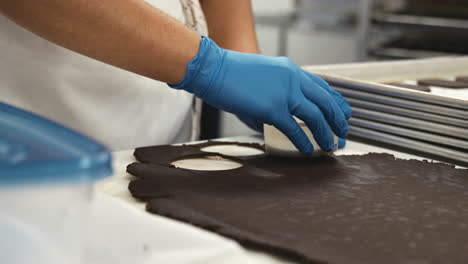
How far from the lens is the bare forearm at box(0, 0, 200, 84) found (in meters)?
1.01

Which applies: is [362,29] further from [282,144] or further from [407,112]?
[282,144]

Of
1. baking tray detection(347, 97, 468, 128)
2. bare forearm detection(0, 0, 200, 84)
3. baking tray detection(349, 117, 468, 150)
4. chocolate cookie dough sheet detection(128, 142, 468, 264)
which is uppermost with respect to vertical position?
bare forearm detection(0, 0, 200, 84)

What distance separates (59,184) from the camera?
542 mm

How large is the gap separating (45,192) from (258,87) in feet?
2.08

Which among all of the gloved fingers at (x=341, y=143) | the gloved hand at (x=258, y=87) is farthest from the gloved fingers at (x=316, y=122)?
the gloved fingers at (x=341, y=143)

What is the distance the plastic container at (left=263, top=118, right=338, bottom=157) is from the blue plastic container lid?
25.3 inches

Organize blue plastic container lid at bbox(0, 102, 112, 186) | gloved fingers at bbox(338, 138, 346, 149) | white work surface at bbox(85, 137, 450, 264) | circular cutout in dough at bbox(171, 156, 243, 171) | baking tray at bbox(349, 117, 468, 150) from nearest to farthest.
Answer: blue plastic container lid at bbox(0, 102, 112, 186) < white work surface at bbox(85, 137, 450, 264) < circular cutout in dough at bbox(171, 156, 243, 171) < baking tray at bbox(349, 117, 468, 150) < gloved fingers at bbox(338, 138, 346, 149)

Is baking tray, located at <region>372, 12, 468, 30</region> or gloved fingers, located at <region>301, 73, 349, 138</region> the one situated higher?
baking tray, located at <region>372, 12, 468, 30</region>

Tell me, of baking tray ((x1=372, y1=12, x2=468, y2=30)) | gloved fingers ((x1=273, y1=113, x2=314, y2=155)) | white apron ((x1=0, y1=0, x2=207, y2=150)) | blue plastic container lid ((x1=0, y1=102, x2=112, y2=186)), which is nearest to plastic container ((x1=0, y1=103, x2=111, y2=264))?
blue plastic container lid ((x1=0, y1=102, x2=112, y2=186))

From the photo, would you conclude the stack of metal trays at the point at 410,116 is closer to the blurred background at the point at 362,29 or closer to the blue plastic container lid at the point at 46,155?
the blue plastic container lid at the point at 46,155

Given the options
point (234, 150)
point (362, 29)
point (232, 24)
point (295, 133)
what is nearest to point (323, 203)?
point (295, 133)

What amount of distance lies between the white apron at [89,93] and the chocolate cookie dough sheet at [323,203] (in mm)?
216

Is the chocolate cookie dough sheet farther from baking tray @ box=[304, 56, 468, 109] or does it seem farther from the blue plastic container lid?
the blue plastic container lid

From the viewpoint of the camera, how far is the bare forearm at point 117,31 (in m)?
1.01
